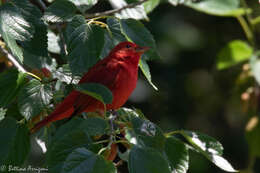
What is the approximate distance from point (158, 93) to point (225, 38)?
100 centimetres

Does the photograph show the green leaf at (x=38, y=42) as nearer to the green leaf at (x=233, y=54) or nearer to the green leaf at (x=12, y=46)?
the green leaf at (x=12, y=46)

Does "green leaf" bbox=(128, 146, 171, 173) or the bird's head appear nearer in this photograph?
"green leaf" bbox=(128, 146, 171, 173)

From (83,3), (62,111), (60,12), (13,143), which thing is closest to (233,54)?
(83,3)

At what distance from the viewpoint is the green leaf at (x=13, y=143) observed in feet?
5.86

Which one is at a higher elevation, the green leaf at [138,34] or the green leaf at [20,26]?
the green leaf at [20,26]

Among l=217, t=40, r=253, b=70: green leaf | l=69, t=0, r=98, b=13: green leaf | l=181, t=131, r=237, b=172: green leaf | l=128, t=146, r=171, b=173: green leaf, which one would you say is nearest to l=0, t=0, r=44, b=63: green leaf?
l=69, t=0, r=98, b=13: green leaf

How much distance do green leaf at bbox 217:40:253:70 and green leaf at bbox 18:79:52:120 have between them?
7.25 ft

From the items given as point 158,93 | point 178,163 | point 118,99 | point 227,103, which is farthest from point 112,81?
point 227,103

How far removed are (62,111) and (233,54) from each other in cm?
203

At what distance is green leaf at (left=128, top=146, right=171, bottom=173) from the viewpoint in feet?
5.17

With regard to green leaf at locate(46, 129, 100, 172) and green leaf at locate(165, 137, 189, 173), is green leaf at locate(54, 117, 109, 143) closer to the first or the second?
green leaf at locate(46, 129, 100, 172)

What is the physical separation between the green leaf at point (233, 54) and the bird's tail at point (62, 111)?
6.15 ft

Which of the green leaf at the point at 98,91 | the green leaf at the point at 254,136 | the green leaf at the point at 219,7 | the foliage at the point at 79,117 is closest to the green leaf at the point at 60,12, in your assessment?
the foliage at the point at 79,117

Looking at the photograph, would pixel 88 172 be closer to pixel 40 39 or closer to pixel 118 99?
pixel 40 39
